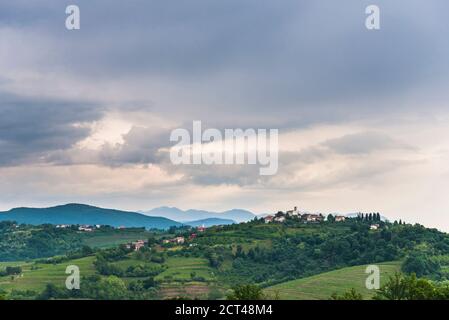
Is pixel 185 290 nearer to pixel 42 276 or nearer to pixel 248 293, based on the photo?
pixel 42 276

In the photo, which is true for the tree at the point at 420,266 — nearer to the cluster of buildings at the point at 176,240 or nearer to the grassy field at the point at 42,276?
the cluster of buildings at the point at 176,240

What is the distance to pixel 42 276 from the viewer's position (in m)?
99.9

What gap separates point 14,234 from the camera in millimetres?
171000

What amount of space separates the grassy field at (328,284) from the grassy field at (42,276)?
34113 millimetres

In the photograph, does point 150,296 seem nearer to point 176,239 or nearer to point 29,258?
point 176,239

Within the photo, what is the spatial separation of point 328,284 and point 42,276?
1886 inches

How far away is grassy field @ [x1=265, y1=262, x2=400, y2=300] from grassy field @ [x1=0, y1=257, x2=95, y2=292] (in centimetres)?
3411

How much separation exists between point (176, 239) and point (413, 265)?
5375 cm

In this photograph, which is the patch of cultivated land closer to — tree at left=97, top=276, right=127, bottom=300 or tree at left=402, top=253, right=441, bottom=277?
tree at left=97, top=276, right=127, bottom=300

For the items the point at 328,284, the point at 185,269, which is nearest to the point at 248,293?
the point at 328,284

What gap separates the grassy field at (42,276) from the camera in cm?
9388

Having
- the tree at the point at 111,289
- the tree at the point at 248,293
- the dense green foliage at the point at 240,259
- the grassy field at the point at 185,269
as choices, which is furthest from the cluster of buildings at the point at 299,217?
the tree at the point at 248,293

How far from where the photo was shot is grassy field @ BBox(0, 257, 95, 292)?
308 ft
